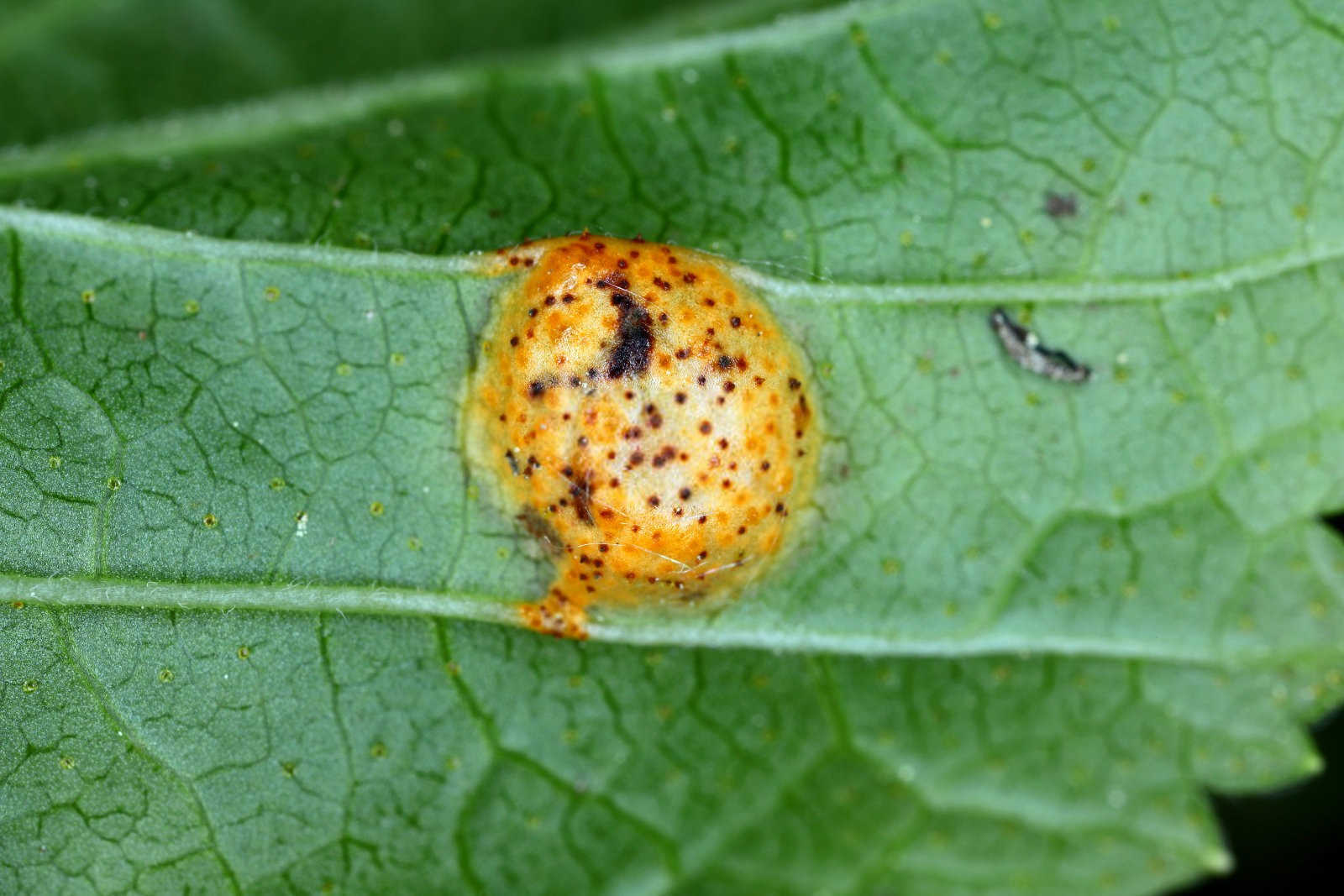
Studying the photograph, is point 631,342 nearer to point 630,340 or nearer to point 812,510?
point 630,340

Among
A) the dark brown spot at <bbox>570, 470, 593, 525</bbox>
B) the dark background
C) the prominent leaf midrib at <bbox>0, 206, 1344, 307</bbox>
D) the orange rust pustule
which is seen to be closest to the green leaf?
the prominent leaf midrib at <bbox>0, 206, 1344, 307</bbox>

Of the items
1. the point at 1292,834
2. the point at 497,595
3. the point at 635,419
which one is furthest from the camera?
the point at 1292,834

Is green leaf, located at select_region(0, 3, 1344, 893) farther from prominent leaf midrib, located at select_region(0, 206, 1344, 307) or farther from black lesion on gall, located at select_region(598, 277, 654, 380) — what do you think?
black lesion on gall, located at select_region(598, 277, 654, 380)

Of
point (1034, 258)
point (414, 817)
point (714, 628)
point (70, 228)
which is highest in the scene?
point (1034, 258)

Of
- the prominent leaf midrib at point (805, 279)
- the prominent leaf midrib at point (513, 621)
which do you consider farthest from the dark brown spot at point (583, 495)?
the prominent leaf midrib at point (805, 279)

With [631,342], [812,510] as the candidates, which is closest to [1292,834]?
[812,510]

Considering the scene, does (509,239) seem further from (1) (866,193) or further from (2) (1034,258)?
(2) (1034,258)

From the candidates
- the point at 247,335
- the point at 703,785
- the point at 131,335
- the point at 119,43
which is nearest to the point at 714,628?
the point at 703,785
